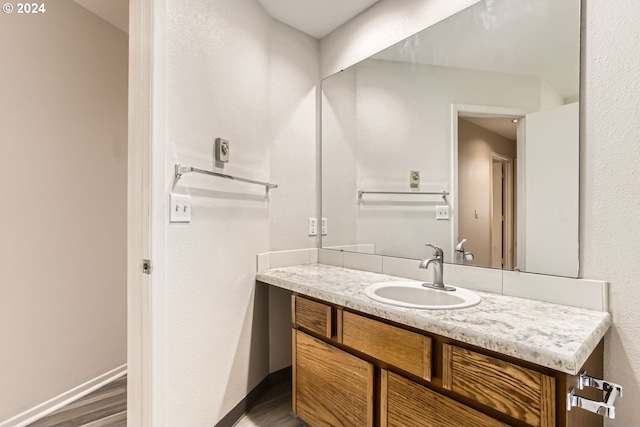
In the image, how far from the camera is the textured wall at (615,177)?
112 cm

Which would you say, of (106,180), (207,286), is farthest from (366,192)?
(106,180)

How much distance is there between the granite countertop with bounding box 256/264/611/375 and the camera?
0.86 metres

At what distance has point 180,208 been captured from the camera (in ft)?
4.59

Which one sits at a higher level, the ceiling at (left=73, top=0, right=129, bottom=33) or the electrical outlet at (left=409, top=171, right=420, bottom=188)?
the ceiling at (left=73, top=0, right=129, bottom=33)

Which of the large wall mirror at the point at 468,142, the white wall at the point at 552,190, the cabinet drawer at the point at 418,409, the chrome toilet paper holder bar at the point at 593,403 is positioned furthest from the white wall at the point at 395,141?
the chrome toilet paper holder bar at the point at 593,403

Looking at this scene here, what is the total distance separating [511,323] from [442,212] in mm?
741

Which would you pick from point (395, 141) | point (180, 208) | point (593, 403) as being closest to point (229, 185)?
point (180, 208)

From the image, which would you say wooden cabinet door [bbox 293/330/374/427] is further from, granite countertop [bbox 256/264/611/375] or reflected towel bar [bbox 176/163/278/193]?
reflected towel bar [bbox 176/163/278/193]

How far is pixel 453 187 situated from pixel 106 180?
2.21 m

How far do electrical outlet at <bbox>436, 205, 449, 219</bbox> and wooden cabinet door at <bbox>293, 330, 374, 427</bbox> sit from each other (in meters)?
0.82

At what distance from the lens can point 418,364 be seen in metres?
1.14

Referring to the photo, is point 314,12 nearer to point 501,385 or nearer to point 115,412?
point 501,385

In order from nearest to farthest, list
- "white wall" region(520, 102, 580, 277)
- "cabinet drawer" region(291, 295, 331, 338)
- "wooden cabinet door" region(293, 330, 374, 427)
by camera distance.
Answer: "white wall" region(520, 102, 580, 277) → "wooden cabinet door" region(293, 330, 374, 427) → "cabinet drawer" region(291, 295, 331, 338)

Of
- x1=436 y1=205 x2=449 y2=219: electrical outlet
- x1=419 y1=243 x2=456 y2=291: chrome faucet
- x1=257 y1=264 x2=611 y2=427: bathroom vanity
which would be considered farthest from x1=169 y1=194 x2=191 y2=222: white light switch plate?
x1=436 y1=205 x2=449 y2=219: electrical outlet
